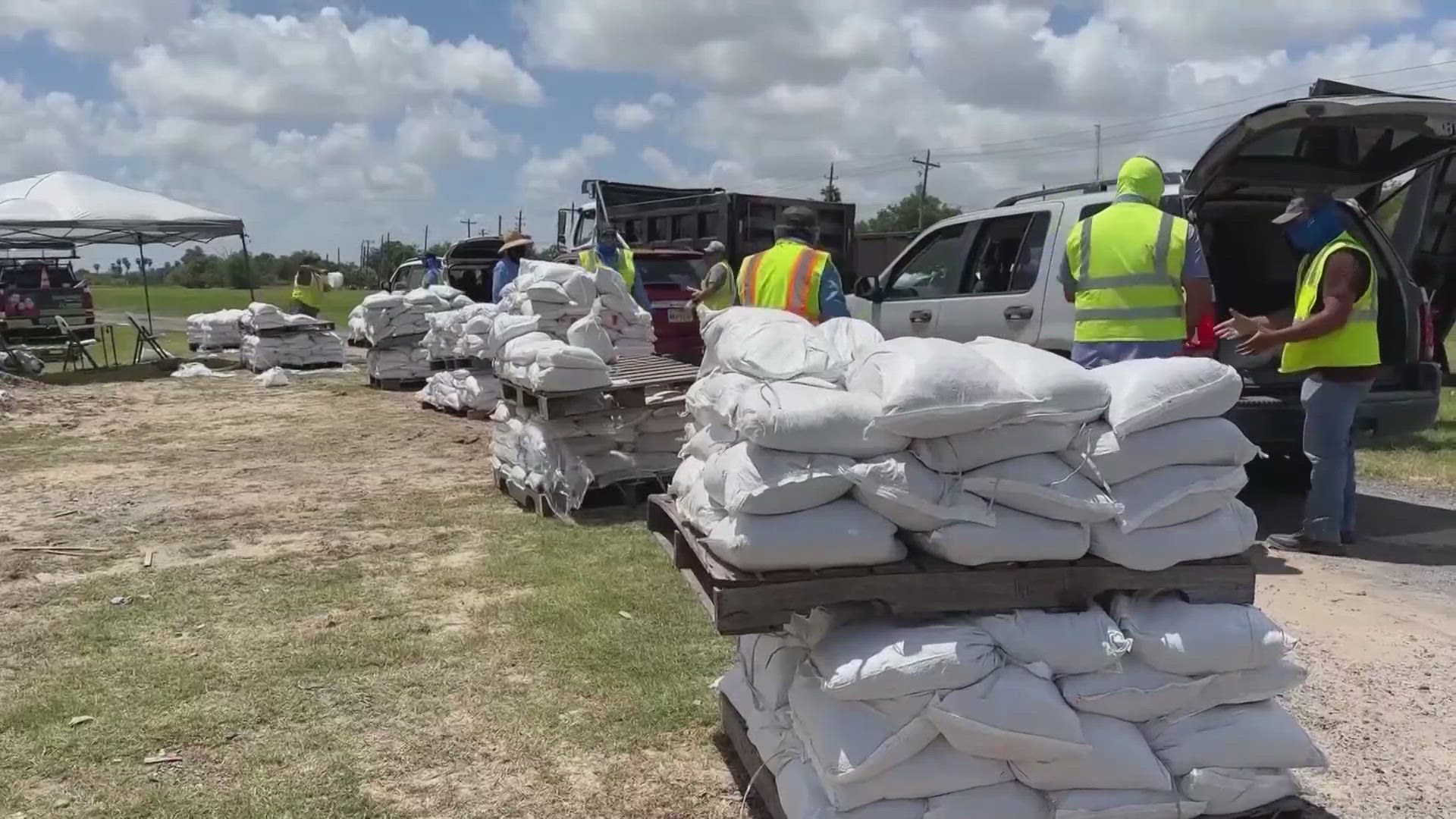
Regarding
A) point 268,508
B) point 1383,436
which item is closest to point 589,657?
point 268,508

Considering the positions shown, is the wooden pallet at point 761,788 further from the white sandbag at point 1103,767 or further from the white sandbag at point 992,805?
the white sandbag at point 992,805

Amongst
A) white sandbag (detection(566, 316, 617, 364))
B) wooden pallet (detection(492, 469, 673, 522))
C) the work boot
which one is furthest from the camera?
white sandbag (detection(566, 316, 617, 364))

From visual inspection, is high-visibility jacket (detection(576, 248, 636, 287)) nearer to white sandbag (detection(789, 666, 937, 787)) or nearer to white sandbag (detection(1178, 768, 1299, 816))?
white sandbag (detection(789, 666, 937, 787))

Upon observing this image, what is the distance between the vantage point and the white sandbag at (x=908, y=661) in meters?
2.39

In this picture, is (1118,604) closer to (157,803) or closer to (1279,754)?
(1279,754)

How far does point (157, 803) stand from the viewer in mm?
3086

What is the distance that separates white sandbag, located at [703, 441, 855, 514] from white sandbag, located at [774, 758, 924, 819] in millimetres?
720

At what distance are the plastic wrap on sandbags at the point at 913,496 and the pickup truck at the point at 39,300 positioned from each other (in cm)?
2050

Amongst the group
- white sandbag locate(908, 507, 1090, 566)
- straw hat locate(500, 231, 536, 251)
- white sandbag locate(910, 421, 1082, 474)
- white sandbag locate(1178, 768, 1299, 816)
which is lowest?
white sandbag locate(1178, 768, 1299, 816)

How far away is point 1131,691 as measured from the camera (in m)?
2.55

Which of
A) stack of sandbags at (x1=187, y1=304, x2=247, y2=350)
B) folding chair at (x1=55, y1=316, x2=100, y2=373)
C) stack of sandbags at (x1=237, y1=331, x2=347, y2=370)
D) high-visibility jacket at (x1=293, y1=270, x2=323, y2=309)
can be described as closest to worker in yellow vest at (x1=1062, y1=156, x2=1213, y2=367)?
stack of sandbags at (x1=237, y1=331, x2=347, y2=370)

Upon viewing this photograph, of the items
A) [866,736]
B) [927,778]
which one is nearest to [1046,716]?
[927,778]

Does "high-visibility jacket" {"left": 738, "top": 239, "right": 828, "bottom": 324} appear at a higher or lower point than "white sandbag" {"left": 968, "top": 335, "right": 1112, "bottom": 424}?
higher

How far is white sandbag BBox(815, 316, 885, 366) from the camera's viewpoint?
9.68 feet
